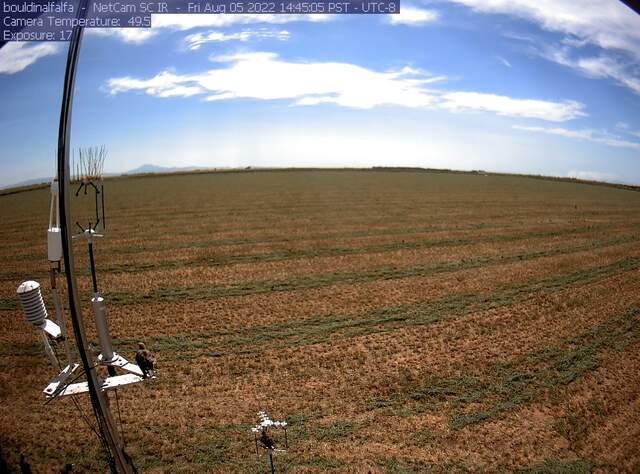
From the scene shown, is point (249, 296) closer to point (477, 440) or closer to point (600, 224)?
point (477, 440)

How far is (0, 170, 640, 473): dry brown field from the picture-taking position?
8742mm

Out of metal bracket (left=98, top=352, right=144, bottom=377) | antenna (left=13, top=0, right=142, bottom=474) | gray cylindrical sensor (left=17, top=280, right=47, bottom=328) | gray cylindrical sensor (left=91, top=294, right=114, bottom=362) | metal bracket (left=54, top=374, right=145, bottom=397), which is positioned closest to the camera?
antenna (left=13, top=0, right=142, bottom=474)

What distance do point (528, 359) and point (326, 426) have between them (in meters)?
6.94

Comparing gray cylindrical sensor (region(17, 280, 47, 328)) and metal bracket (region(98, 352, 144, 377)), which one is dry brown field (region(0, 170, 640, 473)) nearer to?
metal bracket (region(98, 352, 144, 377))

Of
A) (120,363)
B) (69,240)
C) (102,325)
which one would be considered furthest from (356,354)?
(69,240)

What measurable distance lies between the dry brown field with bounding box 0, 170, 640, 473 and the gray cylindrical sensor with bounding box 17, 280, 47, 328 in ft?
11.7

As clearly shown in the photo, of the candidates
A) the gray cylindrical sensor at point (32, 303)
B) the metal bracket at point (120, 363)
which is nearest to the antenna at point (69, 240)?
the metal bracket at point (120, 363)

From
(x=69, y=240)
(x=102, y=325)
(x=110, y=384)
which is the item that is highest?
(x=69, y=240)

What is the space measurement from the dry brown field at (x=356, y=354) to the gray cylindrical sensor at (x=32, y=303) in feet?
11.7

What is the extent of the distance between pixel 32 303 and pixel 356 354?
8.96 metres

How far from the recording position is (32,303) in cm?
685

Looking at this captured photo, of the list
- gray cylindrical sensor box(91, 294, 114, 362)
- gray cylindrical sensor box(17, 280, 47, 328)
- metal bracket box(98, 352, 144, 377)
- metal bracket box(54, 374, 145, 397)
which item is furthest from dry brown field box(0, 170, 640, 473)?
gray cylindrical sensor box(91, 294, 114, 362)

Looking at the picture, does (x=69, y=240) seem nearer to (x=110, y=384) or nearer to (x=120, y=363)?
(x=120, y=363)

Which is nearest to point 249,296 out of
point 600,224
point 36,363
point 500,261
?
point 36,363
